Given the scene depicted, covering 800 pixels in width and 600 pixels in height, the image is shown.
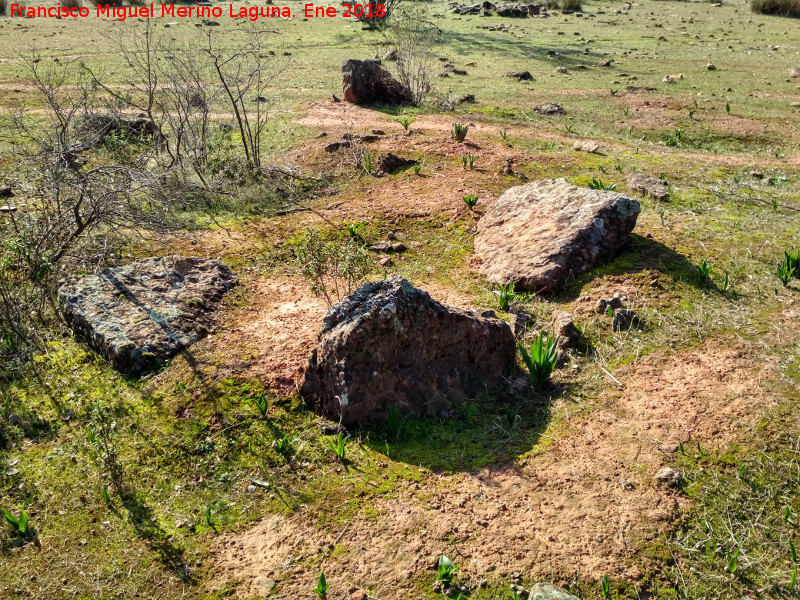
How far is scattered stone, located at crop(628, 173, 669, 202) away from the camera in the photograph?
7.15 metres

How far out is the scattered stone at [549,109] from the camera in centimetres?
1197

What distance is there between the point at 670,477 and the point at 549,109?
971cm

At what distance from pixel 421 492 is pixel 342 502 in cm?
44

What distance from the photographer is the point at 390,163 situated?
841 centimetres

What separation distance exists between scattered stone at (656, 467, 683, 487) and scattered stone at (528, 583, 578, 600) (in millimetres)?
978

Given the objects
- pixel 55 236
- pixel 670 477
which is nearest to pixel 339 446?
pixel 670 477

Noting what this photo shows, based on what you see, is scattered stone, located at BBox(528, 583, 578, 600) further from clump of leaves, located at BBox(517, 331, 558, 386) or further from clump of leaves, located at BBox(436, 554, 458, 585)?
clump of leaves, located at BBox(517, 331, 558, 386)

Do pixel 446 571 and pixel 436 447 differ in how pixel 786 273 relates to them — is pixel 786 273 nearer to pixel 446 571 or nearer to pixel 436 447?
pixel 436 447

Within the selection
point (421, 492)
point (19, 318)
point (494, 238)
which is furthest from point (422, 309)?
point (19, 318)

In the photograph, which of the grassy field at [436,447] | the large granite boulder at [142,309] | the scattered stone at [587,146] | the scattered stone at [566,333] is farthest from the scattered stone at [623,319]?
the scattered stone at [587,146]

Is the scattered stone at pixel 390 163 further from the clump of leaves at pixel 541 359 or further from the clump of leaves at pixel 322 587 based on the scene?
the clump of leaves at pixel 322 587

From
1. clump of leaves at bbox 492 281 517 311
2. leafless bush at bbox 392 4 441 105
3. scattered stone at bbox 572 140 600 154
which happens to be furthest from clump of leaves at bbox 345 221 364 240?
leafless bush at bbox 392 4 441 105

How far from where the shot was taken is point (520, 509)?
11.2 feet

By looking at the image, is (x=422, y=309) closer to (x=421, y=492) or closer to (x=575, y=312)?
(x=421, y=492)
